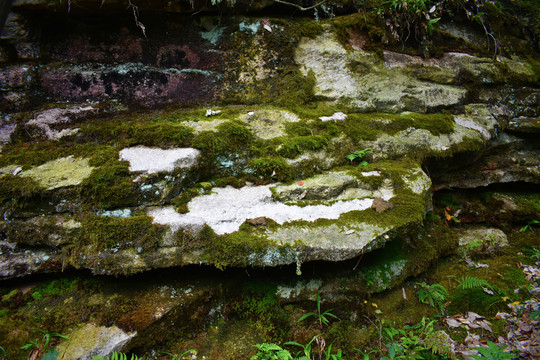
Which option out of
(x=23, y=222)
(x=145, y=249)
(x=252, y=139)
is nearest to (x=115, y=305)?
(x=145, y=249)

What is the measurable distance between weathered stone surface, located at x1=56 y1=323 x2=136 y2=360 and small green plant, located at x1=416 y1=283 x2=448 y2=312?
3.88 metres

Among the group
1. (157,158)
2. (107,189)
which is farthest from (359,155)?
(107,189)

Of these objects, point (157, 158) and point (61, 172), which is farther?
point (157, 158)

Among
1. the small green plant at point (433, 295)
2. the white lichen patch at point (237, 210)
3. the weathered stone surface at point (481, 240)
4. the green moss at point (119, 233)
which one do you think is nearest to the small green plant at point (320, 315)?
the white lichen patch at point (237, 210)

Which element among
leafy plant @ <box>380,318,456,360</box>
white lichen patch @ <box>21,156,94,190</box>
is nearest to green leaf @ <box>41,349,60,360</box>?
white lichen patch @ <box>21,156,94,190</box>

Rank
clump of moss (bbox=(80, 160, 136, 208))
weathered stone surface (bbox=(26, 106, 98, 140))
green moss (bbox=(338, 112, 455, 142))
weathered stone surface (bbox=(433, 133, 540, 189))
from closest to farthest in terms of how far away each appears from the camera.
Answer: clump of moss (bbox=(80, 160, 136, 208)), weathered stone surface (bbox=(26, 106, 98, 140)), green moss (bbox=(338, 112, 455, 142)), weathered stone surface (bbox=(433, 133, 540, 189))

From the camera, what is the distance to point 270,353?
302cm

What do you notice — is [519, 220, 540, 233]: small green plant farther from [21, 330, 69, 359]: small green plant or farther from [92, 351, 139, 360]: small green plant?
[21, 330, 69, 359]: small green plant

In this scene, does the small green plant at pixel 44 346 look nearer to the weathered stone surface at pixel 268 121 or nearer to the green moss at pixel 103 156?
the green moss at pixel 103 156

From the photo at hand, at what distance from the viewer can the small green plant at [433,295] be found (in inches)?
155

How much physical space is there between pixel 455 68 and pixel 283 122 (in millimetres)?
4165

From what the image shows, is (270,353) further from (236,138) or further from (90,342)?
(236,138)

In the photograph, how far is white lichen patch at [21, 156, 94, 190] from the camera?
11.1ft

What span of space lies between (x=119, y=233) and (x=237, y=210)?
138 cm
